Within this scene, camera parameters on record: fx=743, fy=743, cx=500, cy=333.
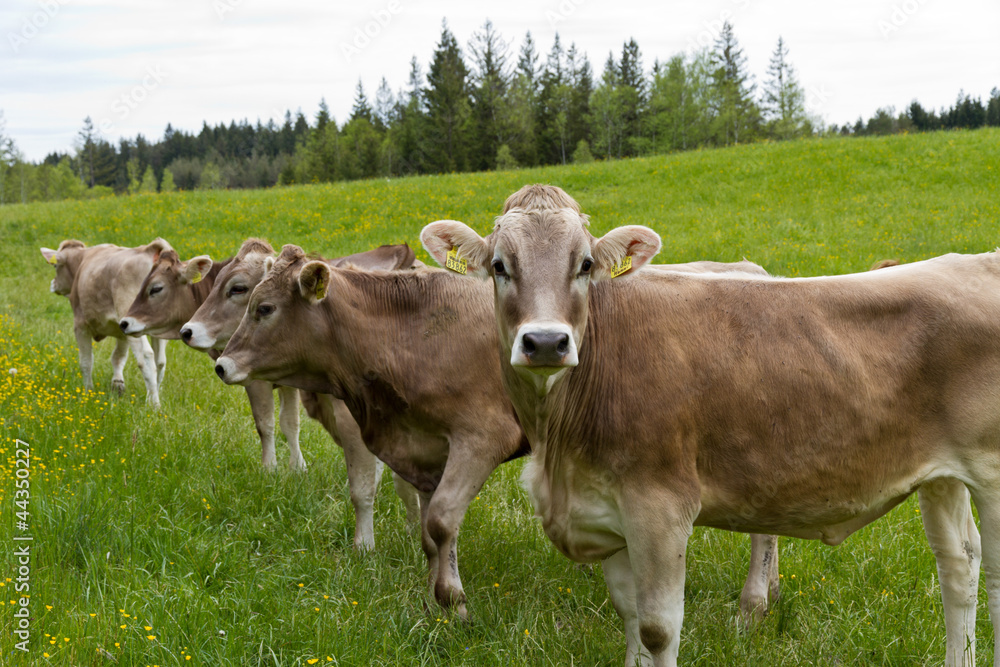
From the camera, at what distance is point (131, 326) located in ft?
27.0

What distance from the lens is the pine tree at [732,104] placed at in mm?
68938

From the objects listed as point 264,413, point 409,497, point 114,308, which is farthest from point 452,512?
point 114,308

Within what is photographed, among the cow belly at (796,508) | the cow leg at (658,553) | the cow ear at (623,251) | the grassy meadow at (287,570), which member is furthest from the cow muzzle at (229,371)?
the cow belly at (796,508)

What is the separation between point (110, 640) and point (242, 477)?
9.72 feet

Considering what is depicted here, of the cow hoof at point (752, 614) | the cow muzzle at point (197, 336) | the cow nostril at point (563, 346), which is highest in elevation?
the cow nostril at point (563, 346)

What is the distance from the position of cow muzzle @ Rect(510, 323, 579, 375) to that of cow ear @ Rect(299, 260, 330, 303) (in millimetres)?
2397

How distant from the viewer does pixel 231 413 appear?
9016 millimetres

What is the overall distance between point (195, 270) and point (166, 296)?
1.52 ft

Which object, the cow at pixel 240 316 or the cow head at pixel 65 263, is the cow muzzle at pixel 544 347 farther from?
the cow head at pixel 65 263

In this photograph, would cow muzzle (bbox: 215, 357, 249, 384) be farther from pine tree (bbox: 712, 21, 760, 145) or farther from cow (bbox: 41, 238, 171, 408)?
pine tree (bbox: 712, 21, 760, 145)

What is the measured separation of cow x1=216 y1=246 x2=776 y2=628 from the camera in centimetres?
500

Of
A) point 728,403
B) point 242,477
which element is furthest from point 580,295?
point 242,477

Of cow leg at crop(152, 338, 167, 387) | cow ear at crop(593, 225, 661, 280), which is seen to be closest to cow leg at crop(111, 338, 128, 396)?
cow leg at crop(152, 338, 167, 387)

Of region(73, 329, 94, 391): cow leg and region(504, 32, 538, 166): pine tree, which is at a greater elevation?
region(504, 32, 538, 166): pine tree
